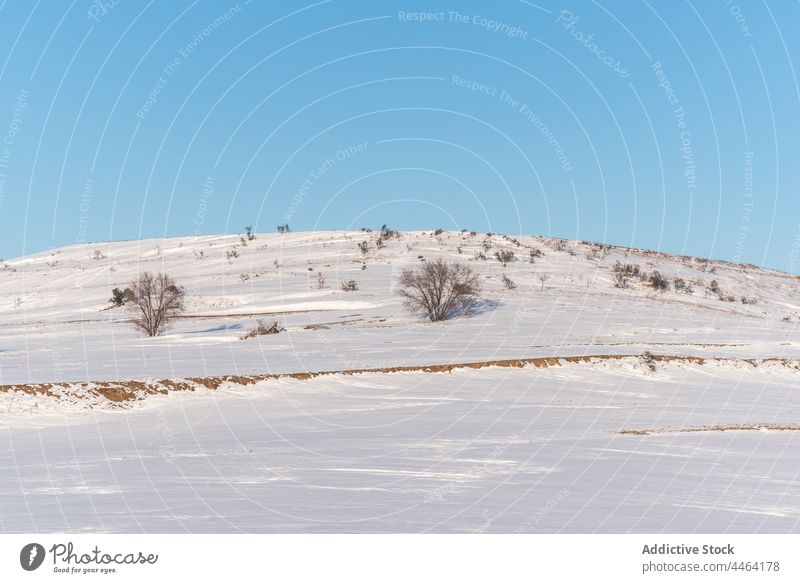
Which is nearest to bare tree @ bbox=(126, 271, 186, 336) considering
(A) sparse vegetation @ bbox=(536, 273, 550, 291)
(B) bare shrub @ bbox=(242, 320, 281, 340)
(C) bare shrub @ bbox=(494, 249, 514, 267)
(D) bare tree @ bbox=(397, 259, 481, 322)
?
(B) bare shrub @ bbox=(242, 320, 281, 340)

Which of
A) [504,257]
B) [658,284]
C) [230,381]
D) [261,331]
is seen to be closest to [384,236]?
[504,257]

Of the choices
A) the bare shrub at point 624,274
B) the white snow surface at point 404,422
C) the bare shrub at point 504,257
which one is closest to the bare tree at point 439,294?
the white snow surface at point 404,422

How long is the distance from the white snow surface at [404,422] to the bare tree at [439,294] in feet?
5.20

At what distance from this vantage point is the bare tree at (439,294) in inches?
2429

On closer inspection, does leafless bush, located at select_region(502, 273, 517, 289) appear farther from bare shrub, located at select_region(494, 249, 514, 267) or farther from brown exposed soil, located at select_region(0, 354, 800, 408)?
brown exposed soil, located at select_region(0, 354, 800, 408)

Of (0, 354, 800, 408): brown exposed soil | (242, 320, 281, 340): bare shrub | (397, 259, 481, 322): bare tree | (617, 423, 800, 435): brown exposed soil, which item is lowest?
(617, 423, 800, 435): brown exposed soil

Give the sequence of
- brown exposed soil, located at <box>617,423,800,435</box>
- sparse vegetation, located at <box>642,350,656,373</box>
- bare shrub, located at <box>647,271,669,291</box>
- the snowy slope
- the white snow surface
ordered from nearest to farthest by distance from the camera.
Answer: the white snow surface < brown exposed soil, located at <box>617,423,800,435</box> < sparse vegetation, located at <box>642,350,656,373</box> < the snowy slope < bare shrub, located at <box>647,271,669,291</box>

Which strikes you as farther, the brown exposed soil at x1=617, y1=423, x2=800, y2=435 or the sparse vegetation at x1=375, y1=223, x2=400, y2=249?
the sparse vegetation at x1=375, y1=223, x2=400, y2=249

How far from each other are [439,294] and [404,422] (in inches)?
1354

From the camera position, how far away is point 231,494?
16.0 metres

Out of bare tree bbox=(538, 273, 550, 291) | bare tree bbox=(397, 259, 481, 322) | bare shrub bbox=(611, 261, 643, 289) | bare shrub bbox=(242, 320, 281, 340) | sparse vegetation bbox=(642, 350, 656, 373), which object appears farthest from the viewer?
bare shrub bbox=(611, 261, 643, 289)

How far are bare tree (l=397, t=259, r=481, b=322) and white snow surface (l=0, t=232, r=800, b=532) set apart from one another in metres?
1.59

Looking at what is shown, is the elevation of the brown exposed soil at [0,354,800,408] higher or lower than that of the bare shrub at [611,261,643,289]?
lower

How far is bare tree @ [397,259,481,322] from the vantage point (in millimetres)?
61688
